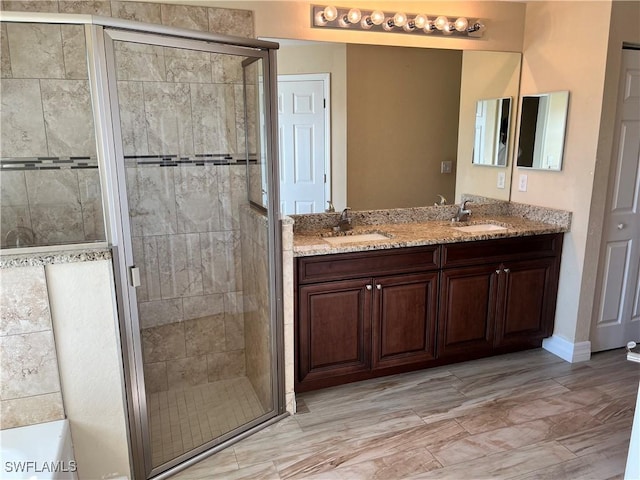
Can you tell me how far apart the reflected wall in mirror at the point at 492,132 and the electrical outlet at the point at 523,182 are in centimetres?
16

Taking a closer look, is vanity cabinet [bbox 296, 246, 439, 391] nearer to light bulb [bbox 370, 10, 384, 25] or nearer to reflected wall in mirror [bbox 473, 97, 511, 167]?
reflected wall in mirror [bbox 473, 97, 511, 167]

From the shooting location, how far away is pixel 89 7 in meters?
2.30

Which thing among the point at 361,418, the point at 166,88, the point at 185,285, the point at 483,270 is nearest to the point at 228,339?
the point at 185,285

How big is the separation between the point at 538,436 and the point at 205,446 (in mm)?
1709

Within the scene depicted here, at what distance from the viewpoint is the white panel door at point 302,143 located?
9.17 feet

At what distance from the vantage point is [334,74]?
2.93 meters

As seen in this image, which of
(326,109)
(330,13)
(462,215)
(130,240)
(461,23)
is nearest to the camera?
(130,240)

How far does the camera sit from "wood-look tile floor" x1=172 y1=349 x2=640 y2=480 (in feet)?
7.20

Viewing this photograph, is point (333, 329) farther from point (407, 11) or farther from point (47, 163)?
point (407, 11)

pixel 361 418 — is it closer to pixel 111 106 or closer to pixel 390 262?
pixel 390 262

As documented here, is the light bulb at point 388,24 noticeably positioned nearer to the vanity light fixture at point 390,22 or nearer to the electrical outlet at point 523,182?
the vanity light fixture at point 390,22

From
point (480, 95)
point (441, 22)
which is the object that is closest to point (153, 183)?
point (441, 22)

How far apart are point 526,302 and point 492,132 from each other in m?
1.27

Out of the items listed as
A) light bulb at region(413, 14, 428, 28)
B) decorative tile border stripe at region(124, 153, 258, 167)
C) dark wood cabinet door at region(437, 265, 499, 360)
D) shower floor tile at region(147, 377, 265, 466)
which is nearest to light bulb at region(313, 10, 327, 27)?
light bulb at region(413, 14, 428, 28)
